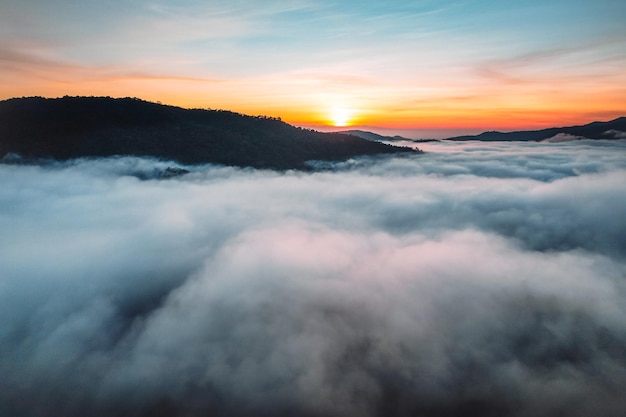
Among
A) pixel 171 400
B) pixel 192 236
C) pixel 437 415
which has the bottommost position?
pixel 437 415

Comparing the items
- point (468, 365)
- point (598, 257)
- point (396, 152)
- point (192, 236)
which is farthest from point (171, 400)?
point (396, 152)

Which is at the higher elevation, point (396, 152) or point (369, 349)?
point (396, 152)

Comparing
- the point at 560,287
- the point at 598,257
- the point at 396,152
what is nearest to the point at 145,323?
the point at 560,287

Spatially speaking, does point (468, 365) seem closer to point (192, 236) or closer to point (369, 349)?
point (369, 349)

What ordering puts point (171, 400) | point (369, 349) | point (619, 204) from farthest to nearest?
point (619, 204) → point (369, 349) → point (171, 400)

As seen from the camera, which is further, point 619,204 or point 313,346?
point 619,204

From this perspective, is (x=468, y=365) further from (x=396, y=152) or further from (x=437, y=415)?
(x=396, y=152)

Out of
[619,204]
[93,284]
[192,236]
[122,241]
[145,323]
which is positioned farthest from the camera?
[619,204]
